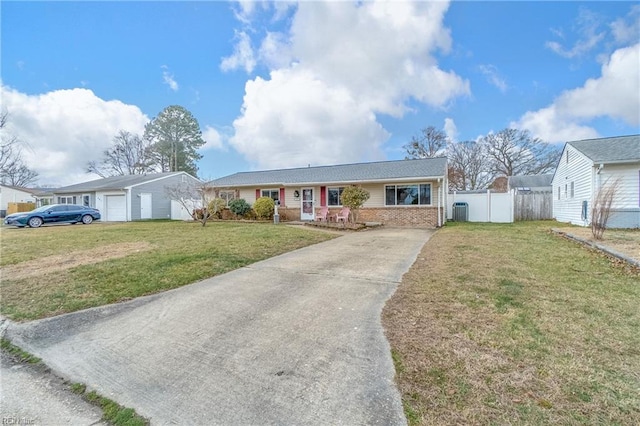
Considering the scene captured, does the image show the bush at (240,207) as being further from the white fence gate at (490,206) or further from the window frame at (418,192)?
the white fence gate at (490,206)

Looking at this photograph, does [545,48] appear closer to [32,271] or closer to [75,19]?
[75,19]

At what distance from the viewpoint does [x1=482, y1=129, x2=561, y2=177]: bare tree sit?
119 ft

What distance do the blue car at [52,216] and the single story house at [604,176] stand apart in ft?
91.4

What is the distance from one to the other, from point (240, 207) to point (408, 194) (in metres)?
10.8

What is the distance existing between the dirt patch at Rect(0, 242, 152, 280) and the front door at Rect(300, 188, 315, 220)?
1084 centimetres

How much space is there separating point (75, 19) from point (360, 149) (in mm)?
20481

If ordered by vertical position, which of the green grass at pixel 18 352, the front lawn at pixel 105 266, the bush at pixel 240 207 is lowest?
the green grass at pixel 18 352

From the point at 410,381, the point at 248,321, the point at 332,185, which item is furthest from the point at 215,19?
the point at 410,381

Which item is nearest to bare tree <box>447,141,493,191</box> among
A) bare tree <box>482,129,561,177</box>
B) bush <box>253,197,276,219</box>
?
bare tree <box>482,129,561,177</box>

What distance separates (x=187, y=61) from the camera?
14.0 metres

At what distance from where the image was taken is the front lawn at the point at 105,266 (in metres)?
4.78

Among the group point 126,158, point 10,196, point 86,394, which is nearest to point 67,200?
point 126,158

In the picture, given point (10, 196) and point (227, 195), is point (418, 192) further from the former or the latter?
point (10, 196)

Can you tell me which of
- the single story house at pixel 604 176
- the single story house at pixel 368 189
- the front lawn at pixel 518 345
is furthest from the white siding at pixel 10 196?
the single story house at pixel 604 176
